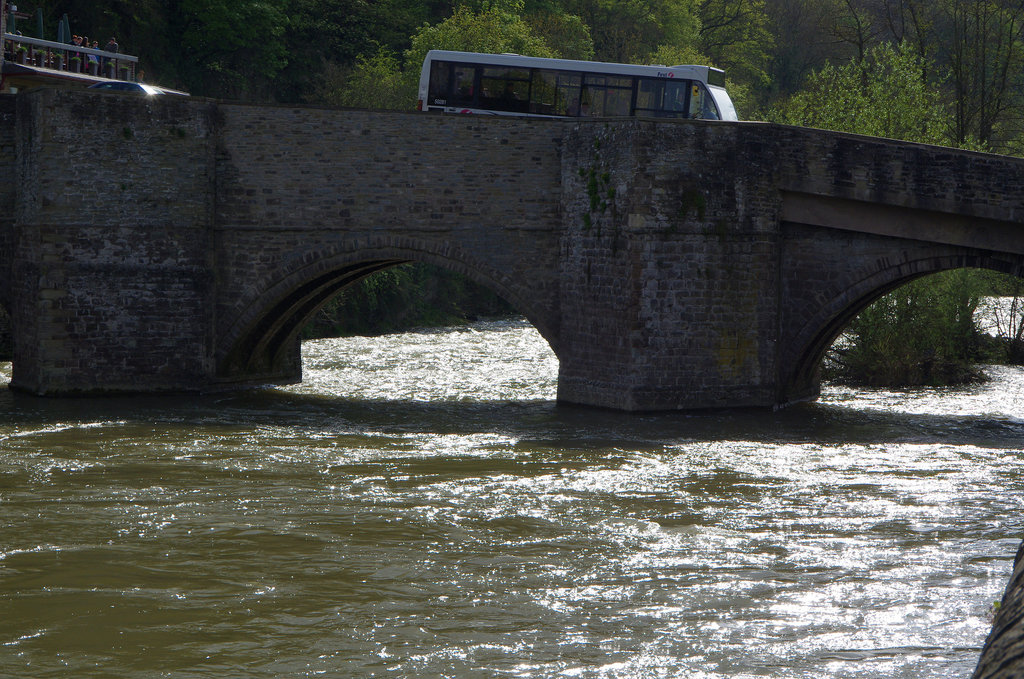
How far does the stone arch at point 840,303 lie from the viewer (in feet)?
49.0

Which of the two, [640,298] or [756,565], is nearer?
[756,565]

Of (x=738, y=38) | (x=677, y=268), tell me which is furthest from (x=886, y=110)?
(x=738, y=38)

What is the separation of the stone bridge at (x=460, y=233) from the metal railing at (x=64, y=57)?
176 inches

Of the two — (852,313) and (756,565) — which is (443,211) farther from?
(756,565)

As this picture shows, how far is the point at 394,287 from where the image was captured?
1105 inches

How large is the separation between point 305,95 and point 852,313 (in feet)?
65.6

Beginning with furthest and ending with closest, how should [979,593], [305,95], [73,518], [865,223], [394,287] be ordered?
[305,95]
[394,287]
[865,223]
[73,518]
[979,593]

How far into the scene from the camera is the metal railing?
20719 mm

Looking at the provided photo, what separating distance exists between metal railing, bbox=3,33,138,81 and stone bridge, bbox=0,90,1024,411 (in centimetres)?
446

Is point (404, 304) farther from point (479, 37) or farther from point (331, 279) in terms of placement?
point (331, 279)

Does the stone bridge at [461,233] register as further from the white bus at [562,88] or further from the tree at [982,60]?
the tree at [982,60]

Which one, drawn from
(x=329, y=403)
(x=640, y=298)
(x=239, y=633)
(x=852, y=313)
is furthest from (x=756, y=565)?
(x=329, y=403)

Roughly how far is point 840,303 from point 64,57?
14.8 m

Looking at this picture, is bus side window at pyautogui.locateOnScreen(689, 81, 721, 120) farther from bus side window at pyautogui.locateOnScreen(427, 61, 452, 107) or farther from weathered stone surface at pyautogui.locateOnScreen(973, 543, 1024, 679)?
weathered stone surface at pyautogui.locateOnScreen(973, 543, 1024, 679)
